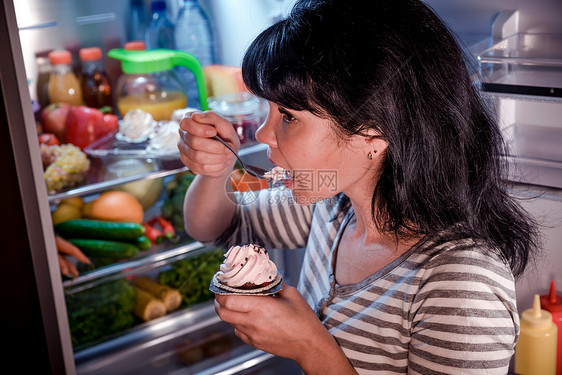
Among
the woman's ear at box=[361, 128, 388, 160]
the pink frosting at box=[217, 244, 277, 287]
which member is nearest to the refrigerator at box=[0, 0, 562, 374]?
the woman's ear at box=[361, 128, 388, 160]

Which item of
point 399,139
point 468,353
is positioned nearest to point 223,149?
point 399,139

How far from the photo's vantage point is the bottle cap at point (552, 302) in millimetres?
1311

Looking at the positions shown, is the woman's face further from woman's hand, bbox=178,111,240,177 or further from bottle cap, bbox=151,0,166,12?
bottle cap, bbox=151,0,166,12

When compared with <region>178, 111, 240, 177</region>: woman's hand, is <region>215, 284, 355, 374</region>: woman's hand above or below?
below

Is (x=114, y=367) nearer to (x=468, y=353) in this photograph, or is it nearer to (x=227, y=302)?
(x=227, y=302)

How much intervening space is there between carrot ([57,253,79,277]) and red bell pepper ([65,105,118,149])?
325 millimetres

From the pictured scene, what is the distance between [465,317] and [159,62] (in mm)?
1208

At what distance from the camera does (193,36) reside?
1.92 metres

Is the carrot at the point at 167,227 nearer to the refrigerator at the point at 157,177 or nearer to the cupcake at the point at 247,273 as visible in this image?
the refrigerator at the point at 157,177

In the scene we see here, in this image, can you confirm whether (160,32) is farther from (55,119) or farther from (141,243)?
(141,243)

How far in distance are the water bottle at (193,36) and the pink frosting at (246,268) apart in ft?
3.05

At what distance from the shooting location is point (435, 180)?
0.96 metres

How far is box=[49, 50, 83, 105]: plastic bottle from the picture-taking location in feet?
5.63

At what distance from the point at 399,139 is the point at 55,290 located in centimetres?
100
